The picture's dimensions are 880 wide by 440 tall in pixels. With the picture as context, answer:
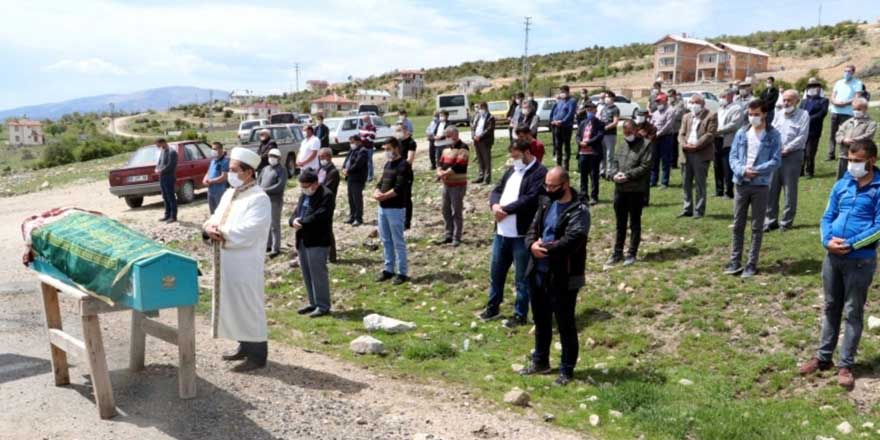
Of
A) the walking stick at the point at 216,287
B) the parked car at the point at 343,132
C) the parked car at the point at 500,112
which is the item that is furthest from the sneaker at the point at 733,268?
the parked car at the point at 500,112

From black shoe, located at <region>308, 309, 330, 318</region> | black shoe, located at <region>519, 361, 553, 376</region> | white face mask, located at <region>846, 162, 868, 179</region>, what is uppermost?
white face mask, located at <region>846, 162, 868, 179</region>

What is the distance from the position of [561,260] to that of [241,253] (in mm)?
2977

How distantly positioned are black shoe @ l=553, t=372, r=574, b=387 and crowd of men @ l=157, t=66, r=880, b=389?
0.01m

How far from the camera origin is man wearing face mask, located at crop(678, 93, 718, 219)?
38.5ft

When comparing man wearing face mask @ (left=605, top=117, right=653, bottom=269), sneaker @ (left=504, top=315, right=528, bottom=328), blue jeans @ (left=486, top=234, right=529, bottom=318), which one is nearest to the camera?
blue jeans @ (left=486, top=234, right=529, bottom=318)

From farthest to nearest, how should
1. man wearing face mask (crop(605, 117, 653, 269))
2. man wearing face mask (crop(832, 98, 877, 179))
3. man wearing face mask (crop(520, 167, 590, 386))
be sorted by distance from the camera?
man wearing face mask (crop(605, 117, 653, 269))
man wearing face mask (crop(832, 98, 877, 179))
man wearing face mask (crop(520, 167, 590, 386))

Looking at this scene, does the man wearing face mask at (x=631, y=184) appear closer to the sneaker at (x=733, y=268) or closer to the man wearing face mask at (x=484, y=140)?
the sneaker at (x=733, y=268)

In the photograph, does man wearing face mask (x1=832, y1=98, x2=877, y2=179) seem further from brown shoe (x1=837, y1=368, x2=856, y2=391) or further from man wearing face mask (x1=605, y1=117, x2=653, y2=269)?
brown shoe (x1=837, y1=368, x2=856, y2=391)

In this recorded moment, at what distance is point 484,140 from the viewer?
55.2 feet

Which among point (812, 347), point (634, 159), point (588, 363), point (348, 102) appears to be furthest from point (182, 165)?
point (348, 102)

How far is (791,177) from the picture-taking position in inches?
413

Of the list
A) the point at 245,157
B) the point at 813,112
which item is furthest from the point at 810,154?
the point at 245,157

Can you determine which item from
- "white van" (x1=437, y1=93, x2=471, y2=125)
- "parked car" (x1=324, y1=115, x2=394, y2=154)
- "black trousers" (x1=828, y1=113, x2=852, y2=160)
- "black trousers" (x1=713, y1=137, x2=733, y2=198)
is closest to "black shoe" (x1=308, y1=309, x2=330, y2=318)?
"black trousers" (x1=713, y1=137, x2=733, y2=198)

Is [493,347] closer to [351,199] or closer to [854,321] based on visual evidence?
[854,321]
